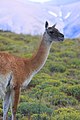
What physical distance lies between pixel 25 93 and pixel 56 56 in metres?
7.23

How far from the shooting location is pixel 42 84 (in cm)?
1206

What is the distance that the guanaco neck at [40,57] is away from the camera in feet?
28.0

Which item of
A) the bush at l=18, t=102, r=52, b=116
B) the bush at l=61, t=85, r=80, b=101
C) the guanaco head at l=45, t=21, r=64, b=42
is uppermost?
the guanaco head at l=45, t=21, r=64, b=42

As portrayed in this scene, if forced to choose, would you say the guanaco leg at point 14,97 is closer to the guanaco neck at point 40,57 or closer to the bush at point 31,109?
Answer: the guanaco neck at point 40,57

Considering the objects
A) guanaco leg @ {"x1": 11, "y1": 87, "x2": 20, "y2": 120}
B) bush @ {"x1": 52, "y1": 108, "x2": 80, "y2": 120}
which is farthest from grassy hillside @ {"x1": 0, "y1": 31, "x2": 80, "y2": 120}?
guanaco leg @ {"x1": 11, "y1": 87, "x2": 20, "y2": 120}

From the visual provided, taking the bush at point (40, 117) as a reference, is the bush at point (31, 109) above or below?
above

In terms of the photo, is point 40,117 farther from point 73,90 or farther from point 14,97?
point 73,90

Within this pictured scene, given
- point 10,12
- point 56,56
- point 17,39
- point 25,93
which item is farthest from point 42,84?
point 10,12

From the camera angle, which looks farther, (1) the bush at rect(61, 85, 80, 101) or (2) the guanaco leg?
(1) the bush at rect(61, 85, 80, 101)

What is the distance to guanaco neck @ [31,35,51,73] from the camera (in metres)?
8.53

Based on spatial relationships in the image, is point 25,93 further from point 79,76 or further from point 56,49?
point 56,49

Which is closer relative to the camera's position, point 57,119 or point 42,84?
point 57,119

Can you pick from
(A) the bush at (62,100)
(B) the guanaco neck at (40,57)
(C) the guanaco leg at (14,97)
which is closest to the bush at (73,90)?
(A) the bush at (62,100)

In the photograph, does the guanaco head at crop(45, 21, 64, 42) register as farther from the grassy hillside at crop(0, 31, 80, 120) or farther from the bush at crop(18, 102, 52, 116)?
the bush at crop(18, 102, 52, 116)
